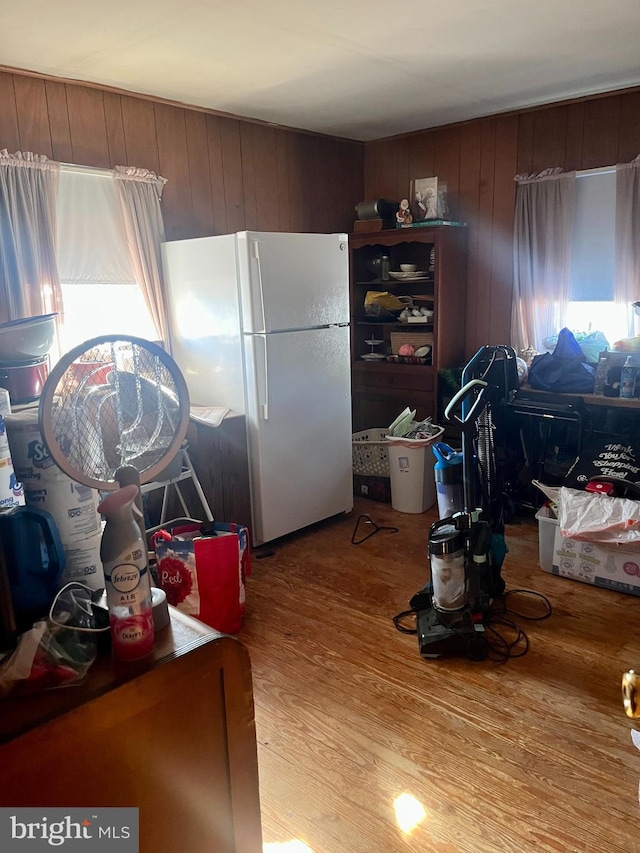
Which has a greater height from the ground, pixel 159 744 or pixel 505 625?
pixel 159 744

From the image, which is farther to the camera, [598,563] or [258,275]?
[258,275]

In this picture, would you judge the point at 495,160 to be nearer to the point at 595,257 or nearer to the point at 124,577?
the point at 595,257

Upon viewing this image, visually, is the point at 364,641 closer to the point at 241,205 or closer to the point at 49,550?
the point at 49,550

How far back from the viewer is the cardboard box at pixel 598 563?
8.94ft

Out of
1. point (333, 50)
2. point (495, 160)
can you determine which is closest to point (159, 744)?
point (333, 50)

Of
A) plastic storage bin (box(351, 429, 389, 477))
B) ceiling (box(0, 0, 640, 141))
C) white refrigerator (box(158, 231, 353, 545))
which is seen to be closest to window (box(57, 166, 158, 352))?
white refrigerator (box(158, 231, 353, 545))

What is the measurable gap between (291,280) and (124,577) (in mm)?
2535

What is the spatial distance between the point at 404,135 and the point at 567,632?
3.50 meters

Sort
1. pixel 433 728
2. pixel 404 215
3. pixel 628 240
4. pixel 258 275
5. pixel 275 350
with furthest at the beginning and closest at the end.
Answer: pixel 404 215 < pixel 628 240 < pixel 275 350 < pixel 258 275 < pixel 433 728

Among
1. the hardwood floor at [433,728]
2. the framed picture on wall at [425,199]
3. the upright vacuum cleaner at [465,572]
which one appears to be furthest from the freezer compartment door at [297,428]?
the framed picture on wall at [425,199]

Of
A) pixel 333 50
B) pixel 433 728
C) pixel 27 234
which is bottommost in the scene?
pixel 433 728

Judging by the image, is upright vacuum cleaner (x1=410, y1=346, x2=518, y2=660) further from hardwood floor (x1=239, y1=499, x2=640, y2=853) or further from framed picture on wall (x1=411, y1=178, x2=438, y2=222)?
framed picture on wall (x1=411, y1=178, x2=438, y2=222)

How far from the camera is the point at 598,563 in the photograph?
2.80m

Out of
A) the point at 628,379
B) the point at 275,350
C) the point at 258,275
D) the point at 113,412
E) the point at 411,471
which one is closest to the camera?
the point at 113,412
